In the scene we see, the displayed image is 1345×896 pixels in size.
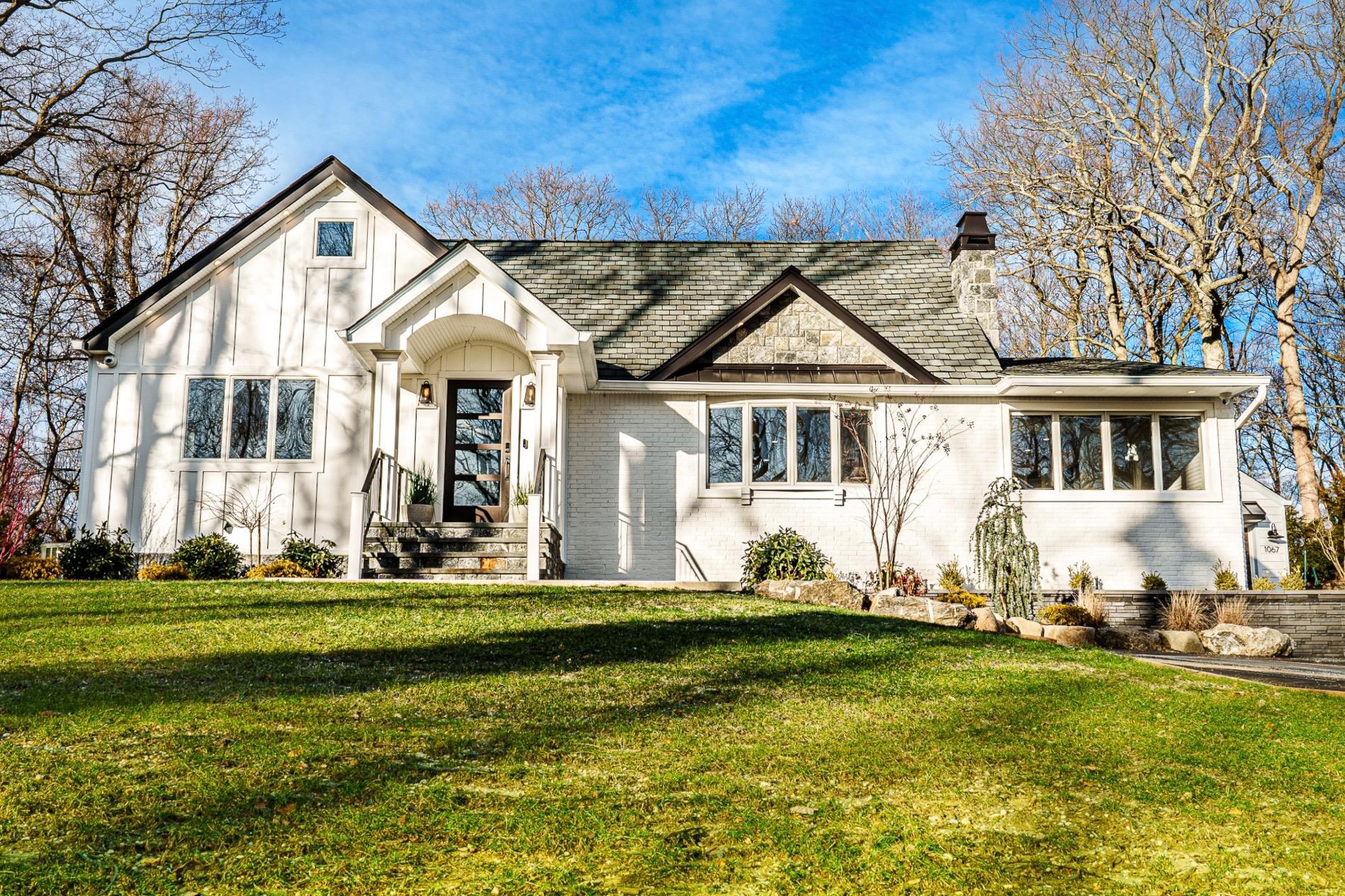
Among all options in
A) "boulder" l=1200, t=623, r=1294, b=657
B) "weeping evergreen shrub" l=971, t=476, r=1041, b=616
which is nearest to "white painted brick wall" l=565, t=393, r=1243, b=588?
"weeping evergreen shrub" l=971, t=476, r=1041, b=616

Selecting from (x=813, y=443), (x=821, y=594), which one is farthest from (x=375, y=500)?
(x=813, y=443)

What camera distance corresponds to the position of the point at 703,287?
16.9 meters

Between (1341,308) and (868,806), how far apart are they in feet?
89.2

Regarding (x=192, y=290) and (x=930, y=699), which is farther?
(x=192, y=290)

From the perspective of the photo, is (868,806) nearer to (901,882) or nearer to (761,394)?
(901,882)

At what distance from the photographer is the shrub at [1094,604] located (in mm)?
13039

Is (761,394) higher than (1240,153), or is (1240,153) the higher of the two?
(1240,153)

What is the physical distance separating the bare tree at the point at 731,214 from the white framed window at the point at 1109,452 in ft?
65.2

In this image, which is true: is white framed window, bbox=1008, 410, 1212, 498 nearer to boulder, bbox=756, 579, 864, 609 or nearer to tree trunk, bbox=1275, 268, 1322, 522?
boulder, bbox=756, 579, 864, 609

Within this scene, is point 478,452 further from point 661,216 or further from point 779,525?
point 661,216

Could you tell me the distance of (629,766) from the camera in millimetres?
4703

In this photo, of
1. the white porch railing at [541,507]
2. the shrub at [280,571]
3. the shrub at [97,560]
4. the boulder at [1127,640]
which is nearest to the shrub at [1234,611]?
the boulder at [1127,640]

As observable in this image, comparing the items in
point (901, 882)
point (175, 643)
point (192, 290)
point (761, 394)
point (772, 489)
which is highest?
point (192, 290)

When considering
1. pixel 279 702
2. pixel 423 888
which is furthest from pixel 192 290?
pixel 423 888
